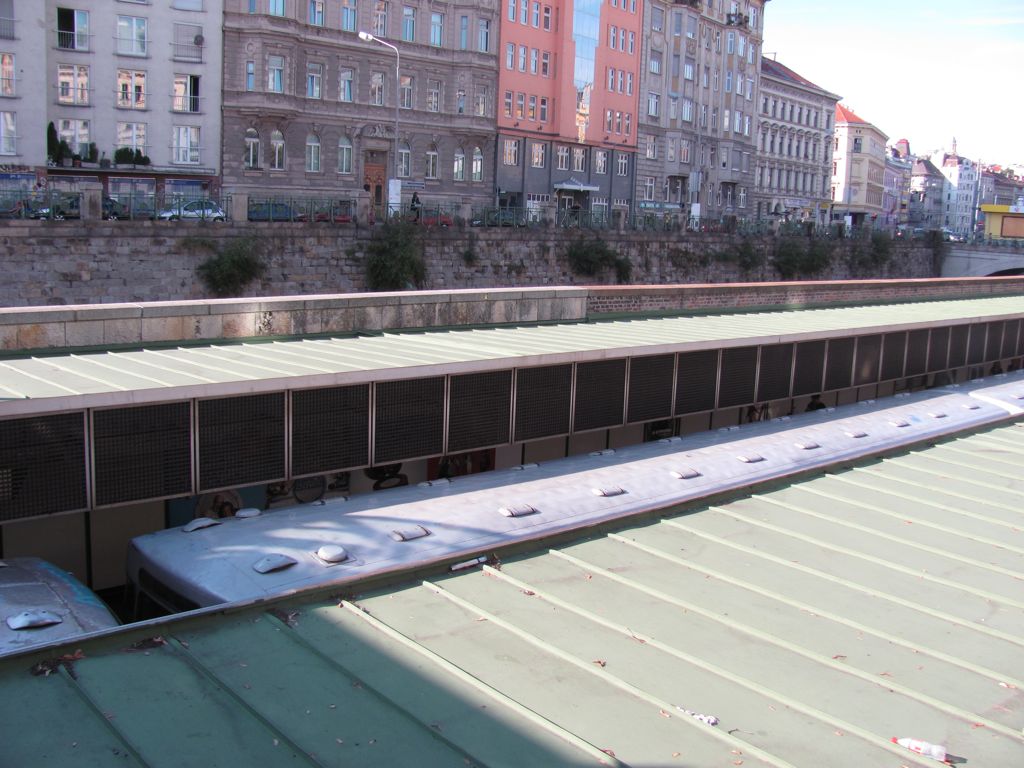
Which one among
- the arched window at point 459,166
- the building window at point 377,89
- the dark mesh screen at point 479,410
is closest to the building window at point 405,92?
the building window at point 377,89

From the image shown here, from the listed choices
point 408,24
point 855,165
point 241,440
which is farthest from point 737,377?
point 855,165

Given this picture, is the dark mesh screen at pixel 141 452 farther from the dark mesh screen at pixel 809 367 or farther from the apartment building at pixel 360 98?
the apartment building at pixel 360 98

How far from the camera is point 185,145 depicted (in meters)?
40.1

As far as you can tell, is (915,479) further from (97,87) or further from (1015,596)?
(97,87)

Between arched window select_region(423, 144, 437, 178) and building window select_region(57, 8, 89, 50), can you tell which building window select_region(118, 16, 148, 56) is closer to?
building window select_region(57, 8, 89, 50)

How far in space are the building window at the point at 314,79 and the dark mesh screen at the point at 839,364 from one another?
98.5 ft

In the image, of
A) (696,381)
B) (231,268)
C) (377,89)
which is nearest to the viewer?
(696,381)

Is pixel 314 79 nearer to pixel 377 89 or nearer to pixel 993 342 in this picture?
pixel 377 89

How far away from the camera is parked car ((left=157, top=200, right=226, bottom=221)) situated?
30.2 m

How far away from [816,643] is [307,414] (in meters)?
6.00

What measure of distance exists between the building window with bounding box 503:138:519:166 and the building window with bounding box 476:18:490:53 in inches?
183

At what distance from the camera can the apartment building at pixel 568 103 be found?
51.6m

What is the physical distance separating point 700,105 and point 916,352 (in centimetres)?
4894

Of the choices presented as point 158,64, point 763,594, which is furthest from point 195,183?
point 763,594
